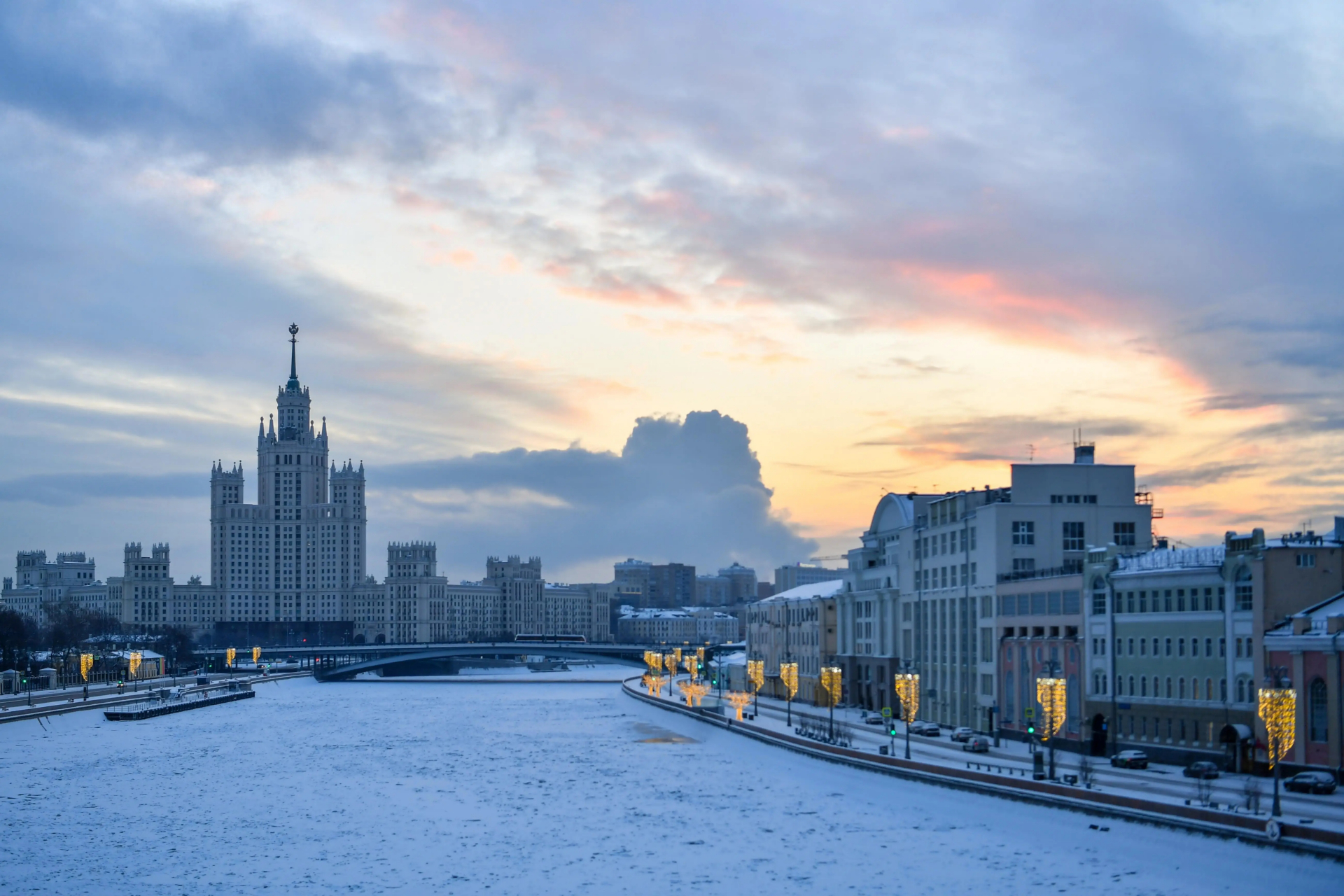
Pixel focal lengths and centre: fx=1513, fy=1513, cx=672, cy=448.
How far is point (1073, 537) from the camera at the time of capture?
87188 millimetres

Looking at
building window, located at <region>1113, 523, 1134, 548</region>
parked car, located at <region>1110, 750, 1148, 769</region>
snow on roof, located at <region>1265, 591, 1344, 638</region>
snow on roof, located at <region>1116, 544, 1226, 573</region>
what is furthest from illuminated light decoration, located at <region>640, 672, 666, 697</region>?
snow on roof, located at <region>1265, 591, 1344, 638</region>

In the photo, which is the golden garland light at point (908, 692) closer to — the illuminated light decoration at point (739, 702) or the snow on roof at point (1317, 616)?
the snow on roof at point (1317, 616)

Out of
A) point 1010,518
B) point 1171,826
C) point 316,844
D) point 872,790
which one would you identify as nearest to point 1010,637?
point 1010,518

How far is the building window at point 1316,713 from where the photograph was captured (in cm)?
5706

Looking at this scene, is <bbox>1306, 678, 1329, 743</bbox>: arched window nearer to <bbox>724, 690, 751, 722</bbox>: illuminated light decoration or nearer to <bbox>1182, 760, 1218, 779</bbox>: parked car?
<bbox>1182, 760, 1218, 779</bbox>: parked car

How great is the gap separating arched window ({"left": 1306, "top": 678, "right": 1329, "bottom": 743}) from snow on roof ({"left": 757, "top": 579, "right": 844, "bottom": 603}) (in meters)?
64.4

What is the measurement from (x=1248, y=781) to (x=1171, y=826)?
6880 mm

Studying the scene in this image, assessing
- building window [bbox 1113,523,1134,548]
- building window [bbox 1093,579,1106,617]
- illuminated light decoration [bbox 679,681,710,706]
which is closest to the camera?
building window [bbox 1093,579,1106,617]

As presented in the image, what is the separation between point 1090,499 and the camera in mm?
88188

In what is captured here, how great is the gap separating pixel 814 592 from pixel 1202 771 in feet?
250

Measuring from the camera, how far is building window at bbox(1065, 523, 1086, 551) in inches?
3428

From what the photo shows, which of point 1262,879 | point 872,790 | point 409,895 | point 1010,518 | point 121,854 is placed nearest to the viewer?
point 1262,879

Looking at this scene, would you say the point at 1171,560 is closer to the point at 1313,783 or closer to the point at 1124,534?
the point at 1313,783

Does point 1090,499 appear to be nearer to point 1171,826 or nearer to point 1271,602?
point 1271,602
